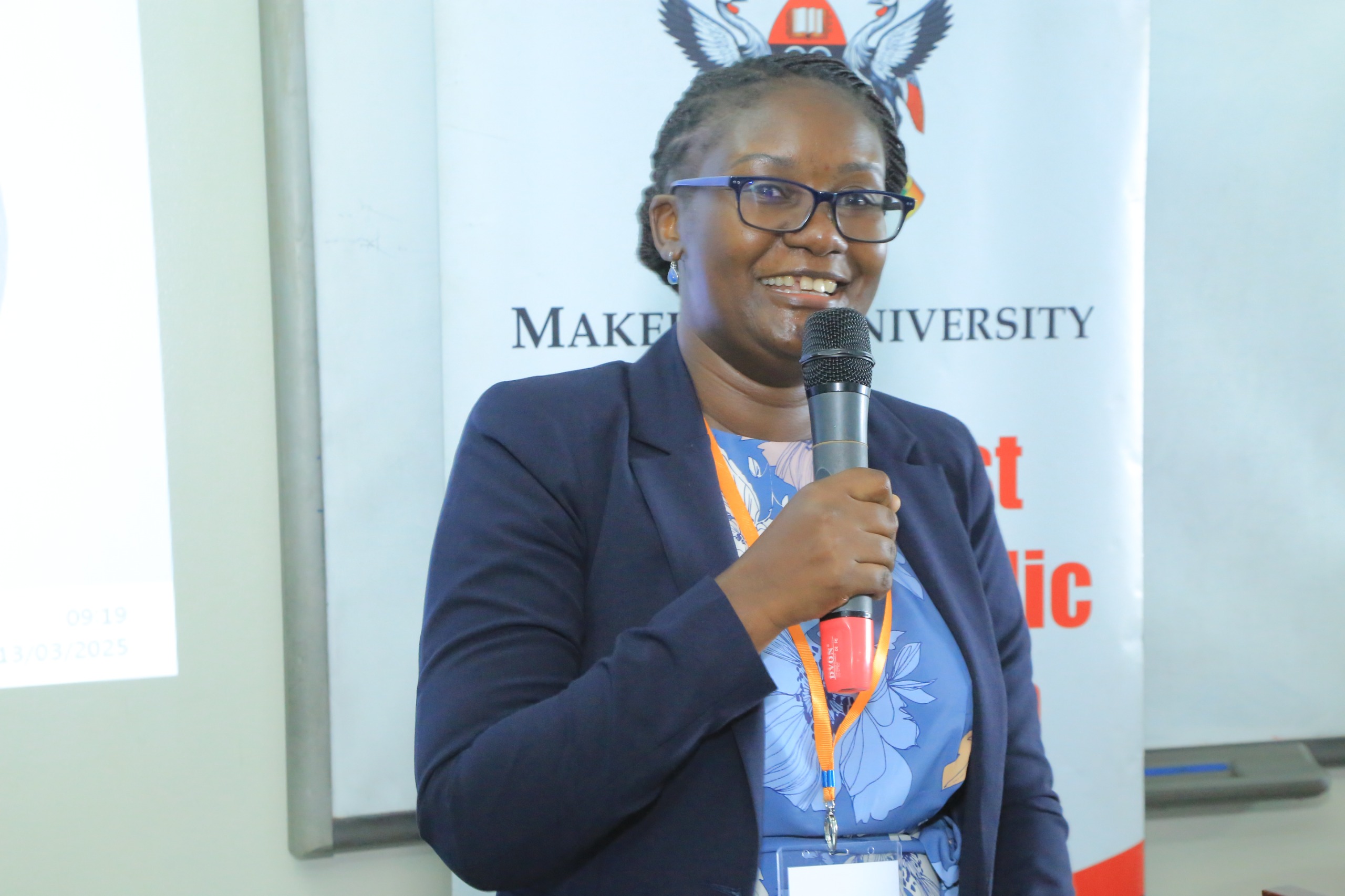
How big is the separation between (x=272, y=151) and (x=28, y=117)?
1.38ft

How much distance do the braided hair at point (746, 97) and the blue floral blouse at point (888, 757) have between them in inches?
19.7

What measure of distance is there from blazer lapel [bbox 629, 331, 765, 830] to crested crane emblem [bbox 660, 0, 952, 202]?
86 centimetres

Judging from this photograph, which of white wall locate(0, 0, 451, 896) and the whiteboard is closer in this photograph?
white wall locate(0, 0, 451, 896)

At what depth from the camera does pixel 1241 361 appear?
2.37m

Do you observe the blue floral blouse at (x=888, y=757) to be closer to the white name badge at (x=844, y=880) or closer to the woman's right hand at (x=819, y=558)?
the white name badge at (x=844, y=880)

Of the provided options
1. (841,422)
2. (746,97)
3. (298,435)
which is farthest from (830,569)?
(298,435)

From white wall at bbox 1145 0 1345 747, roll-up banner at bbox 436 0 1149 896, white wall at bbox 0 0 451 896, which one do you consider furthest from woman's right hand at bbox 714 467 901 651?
white wall at bbox 1145 0 1345 747

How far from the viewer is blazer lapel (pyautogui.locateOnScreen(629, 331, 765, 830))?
0.98m

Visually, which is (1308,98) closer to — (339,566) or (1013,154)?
(1013,154)

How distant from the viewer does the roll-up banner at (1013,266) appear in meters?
1.82

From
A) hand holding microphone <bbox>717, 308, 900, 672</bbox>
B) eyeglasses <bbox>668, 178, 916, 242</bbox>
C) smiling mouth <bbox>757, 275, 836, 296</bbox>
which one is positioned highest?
eyeglasses <bbox>668, 178, 916, 242</bbox>

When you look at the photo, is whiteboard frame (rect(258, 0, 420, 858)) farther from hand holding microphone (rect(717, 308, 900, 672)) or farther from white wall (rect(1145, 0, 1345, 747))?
white wall (rect(1145, 0, 1345, 747))

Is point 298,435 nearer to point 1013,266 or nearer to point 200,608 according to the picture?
point 200,608

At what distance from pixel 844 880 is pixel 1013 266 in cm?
139
